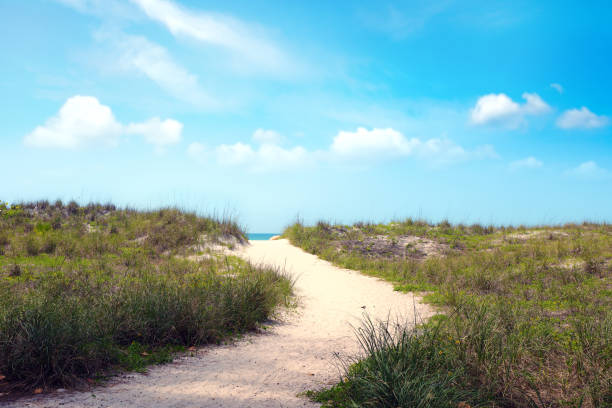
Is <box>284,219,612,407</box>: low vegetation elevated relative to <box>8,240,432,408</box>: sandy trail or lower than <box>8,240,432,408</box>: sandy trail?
elevated

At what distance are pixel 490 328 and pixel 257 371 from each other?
3344 millimetres

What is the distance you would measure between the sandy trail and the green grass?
42cm

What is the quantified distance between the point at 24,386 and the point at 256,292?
15.5 ft

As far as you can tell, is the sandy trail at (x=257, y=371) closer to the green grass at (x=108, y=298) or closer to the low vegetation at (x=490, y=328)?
the green grass at (x=108, y=298)

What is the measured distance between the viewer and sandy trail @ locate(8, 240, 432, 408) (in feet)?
15.2

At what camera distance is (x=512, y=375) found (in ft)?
14.9

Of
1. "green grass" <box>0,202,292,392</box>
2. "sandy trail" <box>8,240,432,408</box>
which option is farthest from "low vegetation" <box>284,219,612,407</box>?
"green grass" <box>0,202,292,392</box>

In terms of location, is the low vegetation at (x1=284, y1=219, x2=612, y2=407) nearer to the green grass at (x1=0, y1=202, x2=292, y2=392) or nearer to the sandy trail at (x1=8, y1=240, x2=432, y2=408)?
the sandy trail at (x1=8, y1=240, x2=432, y2=408)

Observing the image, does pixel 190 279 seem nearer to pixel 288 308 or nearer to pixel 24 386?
pixel 288 308

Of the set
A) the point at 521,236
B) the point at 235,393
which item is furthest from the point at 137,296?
the point at 521,236

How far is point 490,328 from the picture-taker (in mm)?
5195

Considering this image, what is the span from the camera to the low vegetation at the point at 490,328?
4289 millimetres

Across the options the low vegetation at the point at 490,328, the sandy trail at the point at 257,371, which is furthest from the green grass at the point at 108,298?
the low vegetation at the point at 490,328

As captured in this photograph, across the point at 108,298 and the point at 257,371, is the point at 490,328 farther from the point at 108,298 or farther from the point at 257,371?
the point at 108,298
